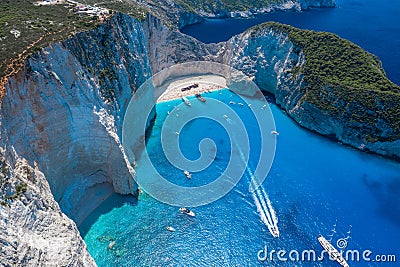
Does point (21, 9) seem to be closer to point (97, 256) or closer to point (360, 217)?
point (97, 256)

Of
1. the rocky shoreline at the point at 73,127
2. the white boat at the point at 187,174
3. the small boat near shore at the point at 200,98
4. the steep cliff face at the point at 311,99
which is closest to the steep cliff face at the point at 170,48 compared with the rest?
the rocky shoreline at the point at 73,127

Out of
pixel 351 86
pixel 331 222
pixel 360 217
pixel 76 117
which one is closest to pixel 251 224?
pixel 331 222

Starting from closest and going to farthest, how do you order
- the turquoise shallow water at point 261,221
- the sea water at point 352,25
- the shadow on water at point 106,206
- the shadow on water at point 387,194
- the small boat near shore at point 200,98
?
1. the turquoise shallow water at point 261,221
2. the shadow on water at point 106,206
3. the shadow on water at point 387,194
4. the small boat near shore at point 200,98
5. the sea water at point 352,25

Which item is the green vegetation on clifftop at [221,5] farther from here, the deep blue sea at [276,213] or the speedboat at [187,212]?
the speedboat at [187,212]

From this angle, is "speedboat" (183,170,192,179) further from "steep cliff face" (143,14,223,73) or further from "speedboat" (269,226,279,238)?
"steep cliff face" (143,14,223,73)

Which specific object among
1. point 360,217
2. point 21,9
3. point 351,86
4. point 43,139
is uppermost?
point 21,9

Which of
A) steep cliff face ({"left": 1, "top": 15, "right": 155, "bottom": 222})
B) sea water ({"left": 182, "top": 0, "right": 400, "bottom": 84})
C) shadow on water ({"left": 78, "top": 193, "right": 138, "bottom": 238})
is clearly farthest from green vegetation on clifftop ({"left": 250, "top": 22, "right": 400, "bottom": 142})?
shadow on water ({"left": 78, "top": 193, "right": 138, "bottom": 238})

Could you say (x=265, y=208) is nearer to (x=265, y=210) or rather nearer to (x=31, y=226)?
(x=265, y=210)
